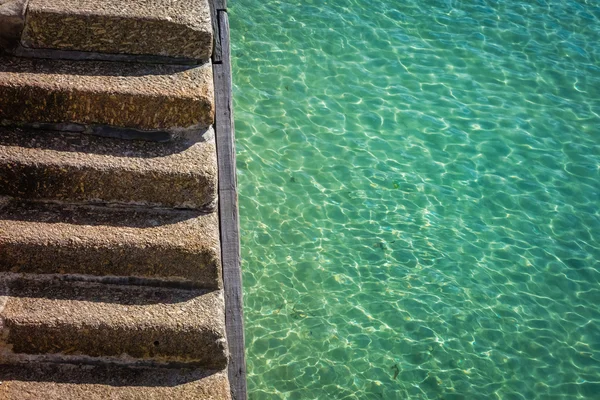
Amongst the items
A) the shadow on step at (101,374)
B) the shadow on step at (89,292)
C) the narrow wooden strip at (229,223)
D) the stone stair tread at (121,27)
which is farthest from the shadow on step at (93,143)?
the shadow on step at (101,374)

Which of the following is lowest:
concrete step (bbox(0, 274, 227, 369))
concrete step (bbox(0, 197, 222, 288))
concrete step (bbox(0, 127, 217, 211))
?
concrete step (bbox(0, 274, 227, 369))

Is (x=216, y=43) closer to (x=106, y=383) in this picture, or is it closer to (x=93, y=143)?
(x=93, y=143)

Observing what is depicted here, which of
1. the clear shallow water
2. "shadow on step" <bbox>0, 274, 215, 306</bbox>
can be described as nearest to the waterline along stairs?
"shadow on step" <bbox>0, 274, 215, 306</bbox>

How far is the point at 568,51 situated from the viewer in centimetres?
823

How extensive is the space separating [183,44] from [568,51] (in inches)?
233

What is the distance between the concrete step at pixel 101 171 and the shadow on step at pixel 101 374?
30.4 inches

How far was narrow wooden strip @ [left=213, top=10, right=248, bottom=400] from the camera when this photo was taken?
134 inches

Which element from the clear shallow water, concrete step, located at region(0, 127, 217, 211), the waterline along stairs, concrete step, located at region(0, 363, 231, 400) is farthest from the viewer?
the clear shallow water

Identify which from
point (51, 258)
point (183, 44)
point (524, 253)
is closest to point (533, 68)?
point (524, 253)

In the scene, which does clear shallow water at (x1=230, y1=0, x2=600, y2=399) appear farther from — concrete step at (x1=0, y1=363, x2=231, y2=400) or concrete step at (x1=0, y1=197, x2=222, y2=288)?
concrete step at (x1=0, y1=197, x2=222, y2=288)

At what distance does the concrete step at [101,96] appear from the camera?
3.45 metres

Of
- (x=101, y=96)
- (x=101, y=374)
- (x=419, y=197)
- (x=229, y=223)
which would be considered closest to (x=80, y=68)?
(x=101, y=96)

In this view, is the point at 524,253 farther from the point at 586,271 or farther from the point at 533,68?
the point at 533,68

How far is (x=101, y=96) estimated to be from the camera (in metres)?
3.46
